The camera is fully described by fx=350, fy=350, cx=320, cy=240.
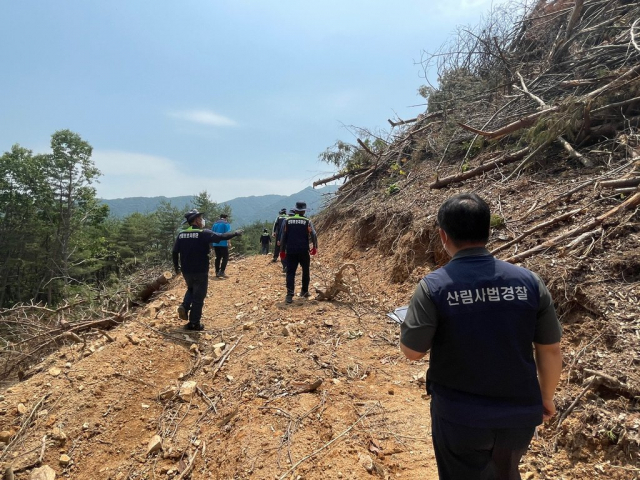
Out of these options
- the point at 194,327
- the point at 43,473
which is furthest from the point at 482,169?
the point at 43,473

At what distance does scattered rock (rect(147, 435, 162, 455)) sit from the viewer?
2.97 metres

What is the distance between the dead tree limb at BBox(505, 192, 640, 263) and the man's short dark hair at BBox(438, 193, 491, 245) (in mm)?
3101

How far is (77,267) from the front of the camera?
2756cm

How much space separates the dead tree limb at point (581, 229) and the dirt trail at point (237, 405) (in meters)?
1.82

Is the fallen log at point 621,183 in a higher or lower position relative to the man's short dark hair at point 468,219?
higher

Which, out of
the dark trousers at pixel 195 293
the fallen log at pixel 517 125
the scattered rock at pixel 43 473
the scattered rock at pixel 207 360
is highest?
the fallen log at pixel 517 125

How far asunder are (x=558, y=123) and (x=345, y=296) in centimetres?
455

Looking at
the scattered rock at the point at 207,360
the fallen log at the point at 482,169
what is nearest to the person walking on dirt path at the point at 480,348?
the scattered rock at the point at 207,360

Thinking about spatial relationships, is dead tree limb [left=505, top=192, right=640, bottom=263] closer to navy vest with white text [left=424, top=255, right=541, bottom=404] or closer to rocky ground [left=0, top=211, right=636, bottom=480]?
rocky ground [left=0, top=211, right=636, bottom=480]

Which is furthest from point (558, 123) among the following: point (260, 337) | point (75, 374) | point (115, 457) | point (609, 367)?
point (75, 374)

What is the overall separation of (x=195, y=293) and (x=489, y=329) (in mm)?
4765

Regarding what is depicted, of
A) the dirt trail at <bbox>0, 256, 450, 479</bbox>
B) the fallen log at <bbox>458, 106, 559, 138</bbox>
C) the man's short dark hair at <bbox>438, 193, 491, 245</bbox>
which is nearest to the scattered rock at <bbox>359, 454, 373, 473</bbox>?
the dirt trail at <bbox>0, 256, 450, 479</bbox>

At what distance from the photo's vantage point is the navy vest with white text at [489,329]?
1.39 meters

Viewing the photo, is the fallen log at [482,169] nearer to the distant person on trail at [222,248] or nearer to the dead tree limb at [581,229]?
the dead tree limb at [581,229]
